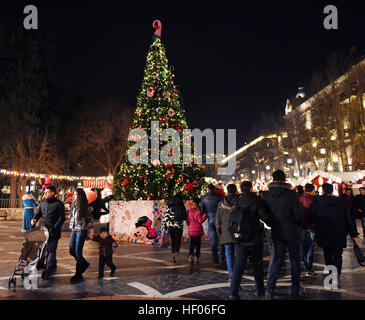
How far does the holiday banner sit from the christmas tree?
3.16 feet

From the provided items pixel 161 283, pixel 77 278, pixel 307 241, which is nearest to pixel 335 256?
pixel 307 241

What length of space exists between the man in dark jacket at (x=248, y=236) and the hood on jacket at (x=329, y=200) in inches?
59.1

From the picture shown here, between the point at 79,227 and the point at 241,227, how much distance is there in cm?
318

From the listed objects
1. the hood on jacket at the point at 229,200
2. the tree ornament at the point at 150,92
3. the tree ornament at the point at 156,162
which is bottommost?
the hood on jacket at the point at 229,200

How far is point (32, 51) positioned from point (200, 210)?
108 feet

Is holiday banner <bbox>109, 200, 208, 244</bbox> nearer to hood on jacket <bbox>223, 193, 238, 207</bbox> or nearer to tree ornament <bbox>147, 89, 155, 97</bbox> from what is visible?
tree ornament <bbox>147, 89, 155, 97</bbox>

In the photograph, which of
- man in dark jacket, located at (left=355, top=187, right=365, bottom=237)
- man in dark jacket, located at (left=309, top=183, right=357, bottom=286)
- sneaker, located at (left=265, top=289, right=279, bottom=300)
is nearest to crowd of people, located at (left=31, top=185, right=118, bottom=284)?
sneaker, located at (left=265, top=289, right=279, bottom=300)

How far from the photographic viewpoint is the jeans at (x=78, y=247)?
6973 millimetres

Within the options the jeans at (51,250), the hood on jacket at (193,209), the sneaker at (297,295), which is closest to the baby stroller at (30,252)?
the jeans at (51,250)

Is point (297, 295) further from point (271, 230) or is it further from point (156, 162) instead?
point (156, 162)

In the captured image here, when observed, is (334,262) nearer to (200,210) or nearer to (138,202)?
(200,210)

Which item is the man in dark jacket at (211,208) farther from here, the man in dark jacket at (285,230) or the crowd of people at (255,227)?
the man in dark jacket at (285,230)

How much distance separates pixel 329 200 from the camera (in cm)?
659
